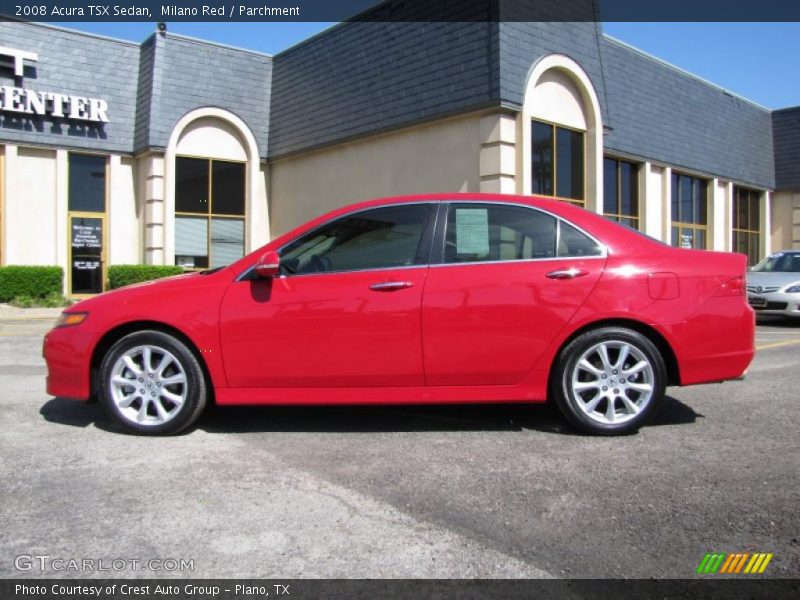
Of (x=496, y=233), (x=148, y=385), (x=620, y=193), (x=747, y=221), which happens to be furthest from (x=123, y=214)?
(x=747, y=221)

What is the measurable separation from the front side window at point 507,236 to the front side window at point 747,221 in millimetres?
21383

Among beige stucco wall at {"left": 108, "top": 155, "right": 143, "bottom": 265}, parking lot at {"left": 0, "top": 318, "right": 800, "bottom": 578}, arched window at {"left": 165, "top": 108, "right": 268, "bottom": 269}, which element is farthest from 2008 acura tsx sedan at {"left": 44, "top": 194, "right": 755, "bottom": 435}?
beige stucco wall at {"left": 108, "top": 155, "right": 143, "bottom": 265}

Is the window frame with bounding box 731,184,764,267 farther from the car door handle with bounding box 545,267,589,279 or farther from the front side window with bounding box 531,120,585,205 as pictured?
the car door handle with bounding box 545,267,589,279

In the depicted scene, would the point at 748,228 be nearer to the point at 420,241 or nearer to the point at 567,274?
the point at 567,274

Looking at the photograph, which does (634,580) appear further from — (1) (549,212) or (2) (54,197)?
(2) (54,197)

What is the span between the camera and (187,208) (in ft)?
58.6

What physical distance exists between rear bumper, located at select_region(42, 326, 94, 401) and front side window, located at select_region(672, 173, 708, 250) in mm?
18794

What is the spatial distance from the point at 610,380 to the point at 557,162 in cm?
1036

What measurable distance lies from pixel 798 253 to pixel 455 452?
12.1 m

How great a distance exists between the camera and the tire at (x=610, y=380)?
446 cm

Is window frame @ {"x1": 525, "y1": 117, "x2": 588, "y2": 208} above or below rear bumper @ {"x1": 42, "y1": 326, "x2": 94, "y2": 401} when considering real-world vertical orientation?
above

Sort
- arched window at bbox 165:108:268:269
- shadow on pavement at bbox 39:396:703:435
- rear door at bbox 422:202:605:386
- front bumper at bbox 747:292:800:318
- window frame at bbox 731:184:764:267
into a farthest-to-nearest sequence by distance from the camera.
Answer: window frame at bbox 731:184:764:267
arched window at bbox 165:108:268:269
front bumper at bbox 747:292:800:318
shadow on pavement at bbox 39:396:703:435
rear door at bbox 422:202:605:386

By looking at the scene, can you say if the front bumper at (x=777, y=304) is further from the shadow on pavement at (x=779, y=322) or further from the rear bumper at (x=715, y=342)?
the rear bumper at (x=715, y=342)

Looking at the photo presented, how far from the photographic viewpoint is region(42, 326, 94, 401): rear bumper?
467 centimetres
